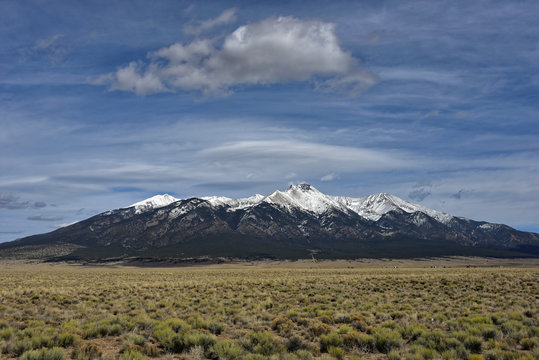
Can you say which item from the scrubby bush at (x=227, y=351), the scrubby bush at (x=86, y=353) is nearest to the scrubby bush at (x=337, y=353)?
the scrubby bush at (x=227, y=351)

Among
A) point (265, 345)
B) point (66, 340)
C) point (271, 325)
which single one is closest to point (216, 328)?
point (271, 325)

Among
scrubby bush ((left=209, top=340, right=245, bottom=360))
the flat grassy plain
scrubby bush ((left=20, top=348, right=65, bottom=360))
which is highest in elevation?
scrubby bush ((left=20, top=348, right=65, bottom=360))

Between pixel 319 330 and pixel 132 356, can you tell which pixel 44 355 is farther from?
pixel 319 330

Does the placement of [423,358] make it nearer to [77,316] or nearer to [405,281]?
[77,316]

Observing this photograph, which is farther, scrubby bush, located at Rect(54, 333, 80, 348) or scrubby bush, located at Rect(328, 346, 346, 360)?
scrubby bush, located at Rect(54, 333, 80, 348)

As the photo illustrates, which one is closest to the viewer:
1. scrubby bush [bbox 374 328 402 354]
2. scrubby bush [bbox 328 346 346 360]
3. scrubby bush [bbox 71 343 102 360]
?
scrubby bush [bbox 71 343 102 360]

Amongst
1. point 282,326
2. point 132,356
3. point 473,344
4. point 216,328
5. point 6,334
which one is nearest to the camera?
point 132,356

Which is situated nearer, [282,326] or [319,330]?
[319,330]

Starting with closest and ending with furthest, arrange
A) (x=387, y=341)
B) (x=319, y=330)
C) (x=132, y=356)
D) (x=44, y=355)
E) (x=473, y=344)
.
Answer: (x=44, y=355) → (x=132, y=356) → (x=473, y=344) → (x=387, y=341) → (x=319, y=330)

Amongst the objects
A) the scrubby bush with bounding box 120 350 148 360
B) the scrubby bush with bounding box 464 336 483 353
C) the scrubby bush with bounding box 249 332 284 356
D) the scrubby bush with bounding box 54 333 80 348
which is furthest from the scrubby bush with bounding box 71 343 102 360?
the scrubby bush with bounding box 464 336 483 353

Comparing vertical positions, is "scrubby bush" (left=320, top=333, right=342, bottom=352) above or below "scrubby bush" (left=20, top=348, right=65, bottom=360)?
below

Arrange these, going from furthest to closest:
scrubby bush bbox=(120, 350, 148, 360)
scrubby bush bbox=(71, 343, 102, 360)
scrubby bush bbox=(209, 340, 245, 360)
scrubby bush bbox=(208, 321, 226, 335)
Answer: scrubby bush bbox=(208, 321, 226, 335) → scrubby bush bbox=(209, 340, 245, 360) → scrubby bush bbox=(71, 343, 102, 360) → scrubby bush bbox=(120, 350, 148, 360)

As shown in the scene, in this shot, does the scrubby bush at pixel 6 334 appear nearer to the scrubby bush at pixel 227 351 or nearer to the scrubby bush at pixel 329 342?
the scrubby bush at pixel 227 351

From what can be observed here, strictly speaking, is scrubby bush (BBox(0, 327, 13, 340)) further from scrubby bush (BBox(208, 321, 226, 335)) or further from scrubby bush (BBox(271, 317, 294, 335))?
scrubby bush (BBox(271, 317, 294, 335))
